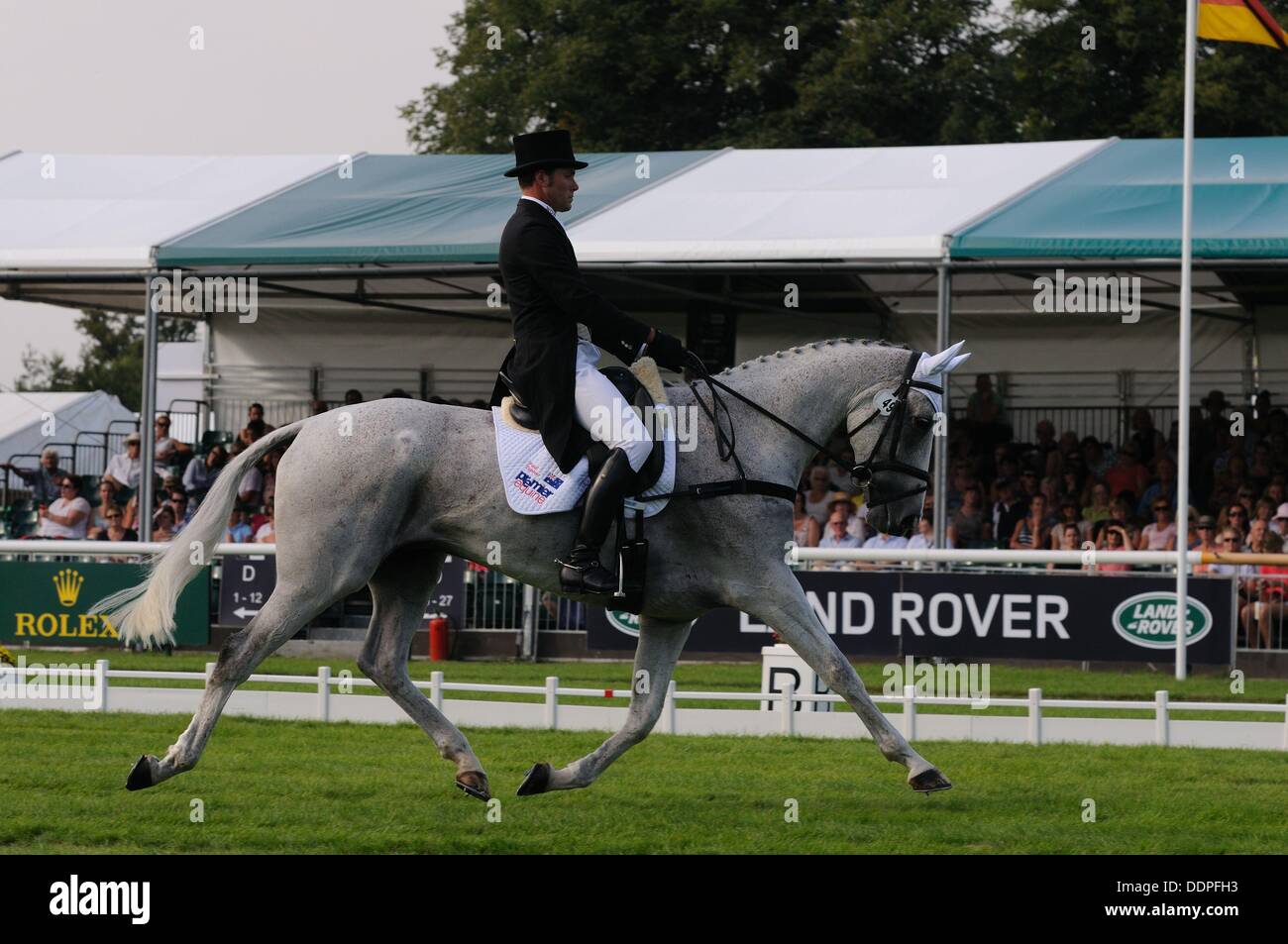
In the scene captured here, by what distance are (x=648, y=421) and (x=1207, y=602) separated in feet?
26.6

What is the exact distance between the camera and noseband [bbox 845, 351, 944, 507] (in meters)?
7.75

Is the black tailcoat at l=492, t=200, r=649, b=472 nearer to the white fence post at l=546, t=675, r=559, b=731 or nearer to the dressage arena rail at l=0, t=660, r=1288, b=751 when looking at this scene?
the dressage arena rail at l=0, t=660, r=1288, b=751

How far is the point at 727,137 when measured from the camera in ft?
128

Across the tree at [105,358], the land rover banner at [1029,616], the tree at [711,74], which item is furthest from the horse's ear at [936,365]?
the tree at [105,358]

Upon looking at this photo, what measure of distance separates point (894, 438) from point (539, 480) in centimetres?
160

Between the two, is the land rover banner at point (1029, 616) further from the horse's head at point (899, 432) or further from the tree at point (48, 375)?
the tree at point (48, 375)

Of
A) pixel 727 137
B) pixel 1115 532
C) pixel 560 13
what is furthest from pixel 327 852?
pixel 560 13

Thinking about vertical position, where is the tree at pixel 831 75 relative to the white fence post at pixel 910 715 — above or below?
above

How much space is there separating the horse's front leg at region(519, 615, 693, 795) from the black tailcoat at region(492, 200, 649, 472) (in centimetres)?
94

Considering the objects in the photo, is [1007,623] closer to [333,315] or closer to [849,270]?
[849,270]

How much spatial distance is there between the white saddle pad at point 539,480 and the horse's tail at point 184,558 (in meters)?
1.01

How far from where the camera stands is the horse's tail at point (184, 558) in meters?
7.75

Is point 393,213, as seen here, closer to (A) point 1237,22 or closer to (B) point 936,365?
(A) point 1237,22

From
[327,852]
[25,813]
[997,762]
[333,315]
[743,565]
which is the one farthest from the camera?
[333,315]
